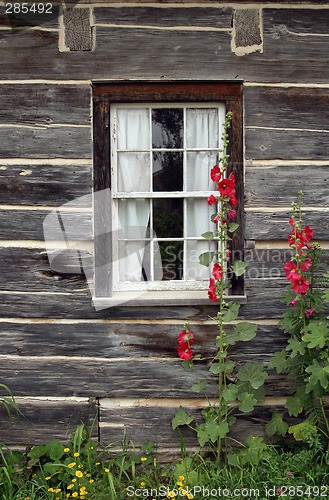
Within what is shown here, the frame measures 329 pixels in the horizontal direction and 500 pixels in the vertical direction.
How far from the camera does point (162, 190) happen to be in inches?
175

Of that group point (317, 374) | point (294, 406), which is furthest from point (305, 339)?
point (294, 406)

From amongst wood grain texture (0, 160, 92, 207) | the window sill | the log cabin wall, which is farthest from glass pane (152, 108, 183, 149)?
the window sill

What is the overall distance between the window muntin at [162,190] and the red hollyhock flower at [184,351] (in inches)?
23.1

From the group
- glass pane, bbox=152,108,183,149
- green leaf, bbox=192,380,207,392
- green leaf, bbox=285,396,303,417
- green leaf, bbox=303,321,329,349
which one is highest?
glass pane, bbox=152,108,183,149

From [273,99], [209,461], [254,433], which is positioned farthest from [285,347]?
[273,99]

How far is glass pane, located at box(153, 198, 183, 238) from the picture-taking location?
4457 millimetres

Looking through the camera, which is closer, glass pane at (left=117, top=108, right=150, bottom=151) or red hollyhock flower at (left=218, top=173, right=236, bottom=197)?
red hollyhock flower at (left=218, top=173, right=236, bottom=197)

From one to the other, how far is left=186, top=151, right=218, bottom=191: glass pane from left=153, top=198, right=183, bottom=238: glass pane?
0.17 meters

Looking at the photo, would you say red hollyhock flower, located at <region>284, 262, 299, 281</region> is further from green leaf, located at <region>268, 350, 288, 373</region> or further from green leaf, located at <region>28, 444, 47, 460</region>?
green leaf, located at <region>28, 444, 47, 460</region>

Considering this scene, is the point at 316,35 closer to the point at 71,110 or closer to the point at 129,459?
the point at 71,110

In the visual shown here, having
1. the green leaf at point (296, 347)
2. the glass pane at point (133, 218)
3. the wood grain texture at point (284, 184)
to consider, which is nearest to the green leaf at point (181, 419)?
the green leaf at point (296, 347)

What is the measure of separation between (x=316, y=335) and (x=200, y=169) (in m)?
1.54

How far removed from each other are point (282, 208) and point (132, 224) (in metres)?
1.14

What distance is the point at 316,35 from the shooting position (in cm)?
424
